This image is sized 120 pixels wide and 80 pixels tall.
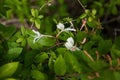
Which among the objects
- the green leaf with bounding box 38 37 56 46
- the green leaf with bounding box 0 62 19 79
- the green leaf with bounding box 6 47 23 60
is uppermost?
the green leaf with bounding box 0 62 19 79

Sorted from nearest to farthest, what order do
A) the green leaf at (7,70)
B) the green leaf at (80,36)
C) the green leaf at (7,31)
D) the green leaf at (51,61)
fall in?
the green leaf at (7,70)
the green leaf at (51,61)
the green leaf at (80,36)
the green leaf at (7,31)

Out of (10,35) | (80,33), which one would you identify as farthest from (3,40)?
(80,33)

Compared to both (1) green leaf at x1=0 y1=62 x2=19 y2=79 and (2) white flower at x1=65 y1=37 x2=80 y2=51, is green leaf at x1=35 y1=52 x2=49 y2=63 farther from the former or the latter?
(1) green leaf at x1=0 y1=62 x2=19 y2=79

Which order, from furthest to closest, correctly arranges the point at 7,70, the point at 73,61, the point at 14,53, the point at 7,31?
1. the point at 7,31
2. the point at 14,53
3. the point at 73,61
4. the point at 7,70

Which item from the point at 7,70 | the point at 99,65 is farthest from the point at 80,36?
the point at 7,70

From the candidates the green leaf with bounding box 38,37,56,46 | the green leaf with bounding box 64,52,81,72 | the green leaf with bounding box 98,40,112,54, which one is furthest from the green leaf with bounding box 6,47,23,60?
the green leaf with bounding box 98,40,112,54

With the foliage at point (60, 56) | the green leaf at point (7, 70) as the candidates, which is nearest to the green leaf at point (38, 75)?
the foliage at point (60, 56)

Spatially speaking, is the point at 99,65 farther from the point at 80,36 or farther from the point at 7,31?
the point at 7,31

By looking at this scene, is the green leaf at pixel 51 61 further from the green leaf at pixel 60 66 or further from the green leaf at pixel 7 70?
the green leaf at pixel 7 70
